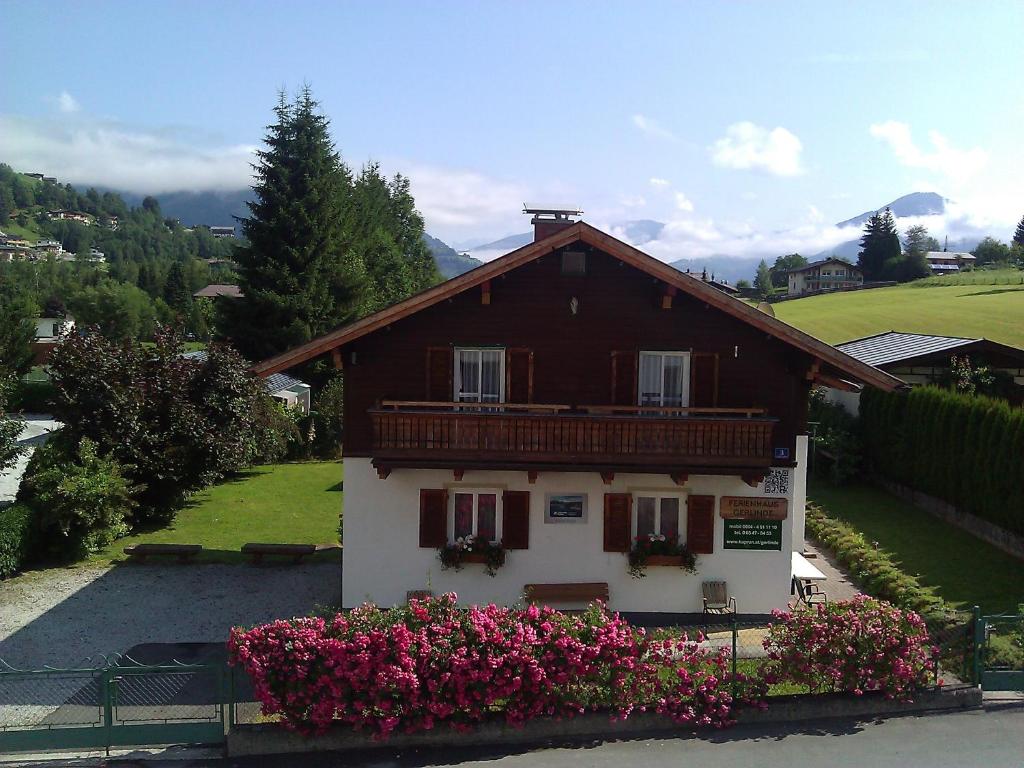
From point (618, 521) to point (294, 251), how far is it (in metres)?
32.6

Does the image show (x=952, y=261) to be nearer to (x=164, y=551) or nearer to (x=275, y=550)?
(x=275, y=550)

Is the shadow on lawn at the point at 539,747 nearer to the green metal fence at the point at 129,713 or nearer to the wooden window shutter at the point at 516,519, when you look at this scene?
the green metal fence at the point at 129,713

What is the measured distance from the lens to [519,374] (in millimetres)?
16531

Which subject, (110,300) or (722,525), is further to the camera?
(110,300)

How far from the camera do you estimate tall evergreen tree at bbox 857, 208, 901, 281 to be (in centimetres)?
12012

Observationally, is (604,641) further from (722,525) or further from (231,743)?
(722,525)

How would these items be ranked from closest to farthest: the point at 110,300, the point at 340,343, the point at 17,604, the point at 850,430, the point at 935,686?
the point at 935,686 → the point at 340,343 → the point at 17,604 → the point at 850,430 → the point at 110,300

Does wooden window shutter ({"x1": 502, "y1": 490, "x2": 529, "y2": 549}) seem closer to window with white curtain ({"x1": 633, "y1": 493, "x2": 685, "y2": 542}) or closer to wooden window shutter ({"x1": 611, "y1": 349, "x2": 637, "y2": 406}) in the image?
window with white curtain ({"x1": 633, "y1": 493, "x2": 685, "y2": 542})

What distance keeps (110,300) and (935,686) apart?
8968cm

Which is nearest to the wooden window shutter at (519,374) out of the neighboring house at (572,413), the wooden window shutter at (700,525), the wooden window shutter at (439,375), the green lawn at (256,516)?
the neighboring house at (572,413)

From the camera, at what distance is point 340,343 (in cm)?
1585

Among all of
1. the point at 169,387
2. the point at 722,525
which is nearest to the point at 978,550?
the point at 722,525

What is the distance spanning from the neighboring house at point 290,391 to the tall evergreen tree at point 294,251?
2.00 meters

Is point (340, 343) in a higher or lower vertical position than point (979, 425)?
higher
